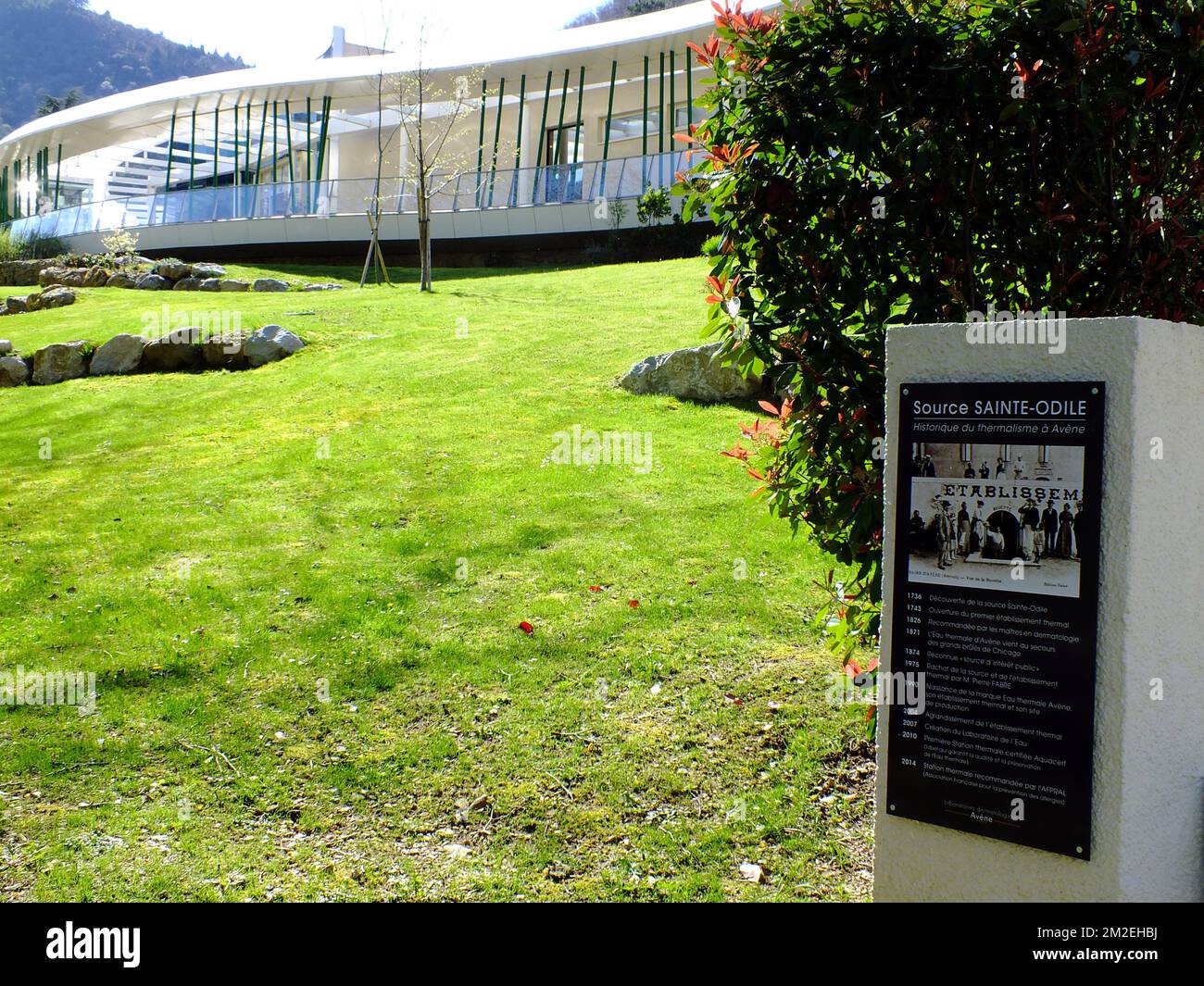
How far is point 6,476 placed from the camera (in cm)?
1035

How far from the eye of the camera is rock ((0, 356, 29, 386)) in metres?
14.8

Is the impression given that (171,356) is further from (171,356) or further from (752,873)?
(752,873)

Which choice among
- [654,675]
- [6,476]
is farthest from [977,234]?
[6,476]

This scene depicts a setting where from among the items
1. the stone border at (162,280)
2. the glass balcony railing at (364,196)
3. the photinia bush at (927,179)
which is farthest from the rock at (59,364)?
the photinia bush at (927,179)

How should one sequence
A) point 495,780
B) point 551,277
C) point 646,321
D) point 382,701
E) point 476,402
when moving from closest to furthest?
point 495,780
point 382,701
point 476,402
point 646,321
point 551,277

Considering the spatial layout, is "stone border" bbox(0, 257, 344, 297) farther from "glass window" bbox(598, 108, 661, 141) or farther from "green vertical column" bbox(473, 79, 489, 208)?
"glass window" bbox(598, 108, 661, 141)

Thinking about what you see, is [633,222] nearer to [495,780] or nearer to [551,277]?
[551,277]

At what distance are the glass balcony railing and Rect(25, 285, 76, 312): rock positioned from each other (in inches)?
314

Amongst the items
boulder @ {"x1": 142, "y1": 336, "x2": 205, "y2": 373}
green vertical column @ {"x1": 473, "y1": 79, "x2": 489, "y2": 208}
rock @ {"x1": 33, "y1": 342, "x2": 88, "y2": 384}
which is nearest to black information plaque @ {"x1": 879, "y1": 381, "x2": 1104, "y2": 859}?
boulder @ {"x1": 142, "y1": 336, "x2": 205, "y2": 373}

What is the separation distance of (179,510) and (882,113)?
289 inches

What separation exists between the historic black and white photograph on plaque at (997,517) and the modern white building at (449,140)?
79.2 feet

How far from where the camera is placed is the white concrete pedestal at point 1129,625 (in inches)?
125

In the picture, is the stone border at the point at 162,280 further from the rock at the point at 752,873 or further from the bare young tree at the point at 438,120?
the rock at the point at 752,873

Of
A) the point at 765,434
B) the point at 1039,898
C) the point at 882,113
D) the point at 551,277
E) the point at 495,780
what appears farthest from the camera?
the point at 551,277
